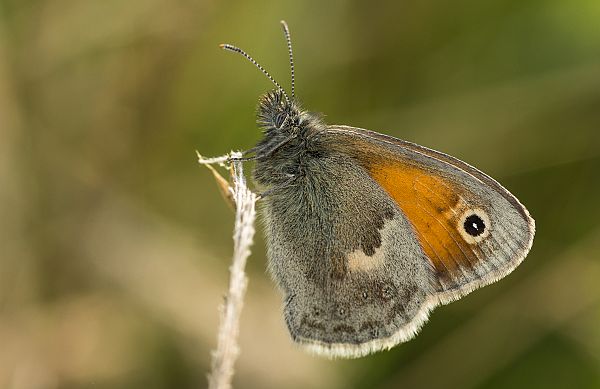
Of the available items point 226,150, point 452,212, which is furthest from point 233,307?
point 226,150

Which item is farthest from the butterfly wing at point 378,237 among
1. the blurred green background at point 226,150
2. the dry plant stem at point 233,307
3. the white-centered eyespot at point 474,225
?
the dry plant stem at point 233,307

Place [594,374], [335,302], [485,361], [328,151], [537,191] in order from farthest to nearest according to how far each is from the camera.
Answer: [537,191]
[485,361]
[594,374]
[328,151]
[335,302]

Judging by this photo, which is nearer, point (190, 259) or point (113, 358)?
point (113, 358)

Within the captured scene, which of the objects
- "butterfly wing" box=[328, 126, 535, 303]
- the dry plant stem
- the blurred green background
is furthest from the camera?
the blurred green background

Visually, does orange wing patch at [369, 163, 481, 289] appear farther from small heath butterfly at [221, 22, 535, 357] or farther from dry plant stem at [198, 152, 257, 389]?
dry plant stem at [198, 152, 257, 389]

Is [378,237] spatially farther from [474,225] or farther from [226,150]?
[226,150]

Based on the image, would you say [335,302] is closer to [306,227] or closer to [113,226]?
[306,227]

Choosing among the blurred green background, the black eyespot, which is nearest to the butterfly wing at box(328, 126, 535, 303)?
the black eyespot

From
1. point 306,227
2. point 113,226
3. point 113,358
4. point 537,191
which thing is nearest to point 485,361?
point 537,191
